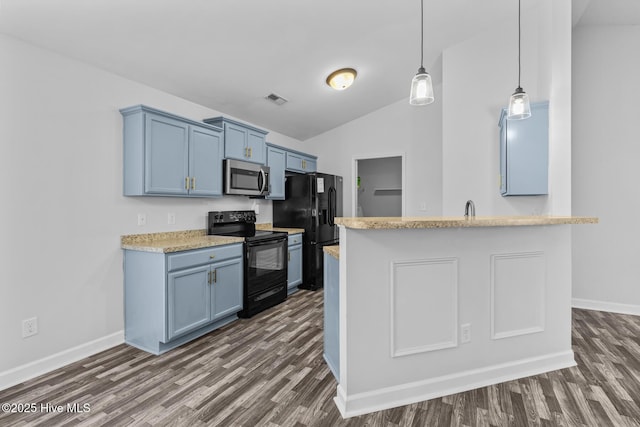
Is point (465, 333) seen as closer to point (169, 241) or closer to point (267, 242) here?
point (267, 242)

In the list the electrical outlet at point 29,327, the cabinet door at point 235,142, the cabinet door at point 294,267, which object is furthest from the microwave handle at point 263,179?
the electrical outlet at point 29,327

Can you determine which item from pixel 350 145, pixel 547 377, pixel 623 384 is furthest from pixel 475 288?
pixel 350 145

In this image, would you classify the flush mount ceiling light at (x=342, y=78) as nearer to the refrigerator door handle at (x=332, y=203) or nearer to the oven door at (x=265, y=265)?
the refrigerator door handle at (x=332, y=203)

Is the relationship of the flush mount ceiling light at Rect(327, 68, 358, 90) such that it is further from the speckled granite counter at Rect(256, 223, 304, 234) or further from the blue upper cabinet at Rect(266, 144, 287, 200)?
the speckled granite counter at Rect(256, 223, 304, 234)

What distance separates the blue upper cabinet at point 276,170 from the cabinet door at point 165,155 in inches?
55.7

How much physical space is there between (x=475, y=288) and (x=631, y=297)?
2883mm

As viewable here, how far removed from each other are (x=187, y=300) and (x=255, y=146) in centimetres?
203

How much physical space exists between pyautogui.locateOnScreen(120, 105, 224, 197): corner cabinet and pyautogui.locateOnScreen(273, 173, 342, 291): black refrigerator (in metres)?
1.53

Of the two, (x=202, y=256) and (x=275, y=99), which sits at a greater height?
(x=275, y=99)

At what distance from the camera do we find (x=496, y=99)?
3.54 metres

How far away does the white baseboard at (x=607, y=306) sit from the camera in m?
3.59

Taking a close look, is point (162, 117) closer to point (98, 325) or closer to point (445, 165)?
point (98, 325)

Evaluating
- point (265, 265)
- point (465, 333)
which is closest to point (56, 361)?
point (265, 265)

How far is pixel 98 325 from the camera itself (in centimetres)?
270
